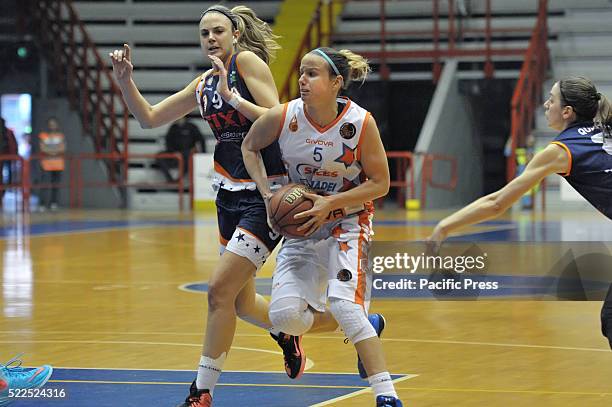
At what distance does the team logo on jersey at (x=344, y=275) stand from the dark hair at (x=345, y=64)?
Result: 914mm

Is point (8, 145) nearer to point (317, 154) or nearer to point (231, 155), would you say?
point (231, 155)

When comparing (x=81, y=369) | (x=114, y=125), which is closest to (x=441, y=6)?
(x=114, y=125)

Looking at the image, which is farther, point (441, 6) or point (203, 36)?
point (441, 6)

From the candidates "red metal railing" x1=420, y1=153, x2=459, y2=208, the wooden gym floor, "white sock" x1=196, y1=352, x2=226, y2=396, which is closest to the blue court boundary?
the wooden gym floor

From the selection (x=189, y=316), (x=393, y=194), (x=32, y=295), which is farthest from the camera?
(x=393, y=194)

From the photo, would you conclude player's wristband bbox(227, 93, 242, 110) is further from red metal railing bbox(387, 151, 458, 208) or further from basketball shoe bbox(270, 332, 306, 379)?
red metal railing bbox(387, 151, 458, 208)

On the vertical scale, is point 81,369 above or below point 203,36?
below

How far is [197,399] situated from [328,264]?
890mm

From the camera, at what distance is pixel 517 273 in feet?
39.9

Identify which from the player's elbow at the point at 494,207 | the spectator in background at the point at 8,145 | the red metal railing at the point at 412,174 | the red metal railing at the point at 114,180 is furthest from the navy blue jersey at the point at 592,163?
the spectator in background at the point at 8,145

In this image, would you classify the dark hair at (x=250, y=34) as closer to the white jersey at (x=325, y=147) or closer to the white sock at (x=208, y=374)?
the white jersey at (x=325, y=147)

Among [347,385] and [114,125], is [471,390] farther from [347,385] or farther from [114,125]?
[114,125]

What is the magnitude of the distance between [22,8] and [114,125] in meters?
3.36

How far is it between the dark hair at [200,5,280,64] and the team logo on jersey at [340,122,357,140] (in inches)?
33.9
